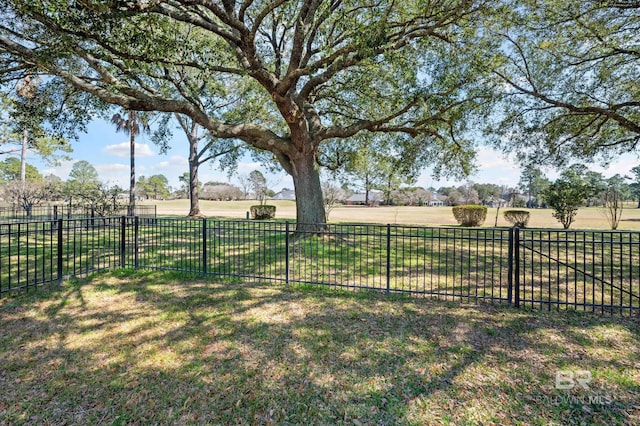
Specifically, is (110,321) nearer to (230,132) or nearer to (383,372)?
(383,372)

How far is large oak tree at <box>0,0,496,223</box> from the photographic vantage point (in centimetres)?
672

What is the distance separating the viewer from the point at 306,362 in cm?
346

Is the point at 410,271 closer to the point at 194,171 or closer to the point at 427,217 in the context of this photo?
the point at 194,171

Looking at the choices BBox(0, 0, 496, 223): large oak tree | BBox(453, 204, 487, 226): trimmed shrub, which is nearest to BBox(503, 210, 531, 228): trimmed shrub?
BBox(453, 204, 487, 226): trimmed shrub

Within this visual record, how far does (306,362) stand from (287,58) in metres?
12.6

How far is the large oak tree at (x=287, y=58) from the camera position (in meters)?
6.72

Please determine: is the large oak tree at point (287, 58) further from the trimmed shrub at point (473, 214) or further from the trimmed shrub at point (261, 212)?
the trimmed shrub at point (261, 212)

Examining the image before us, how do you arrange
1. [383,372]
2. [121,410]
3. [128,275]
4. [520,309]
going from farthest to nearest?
[128,275] < [520,309] < [383,372] < [121,410]

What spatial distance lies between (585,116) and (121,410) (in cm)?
1641

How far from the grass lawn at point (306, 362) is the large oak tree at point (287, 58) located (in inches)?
215

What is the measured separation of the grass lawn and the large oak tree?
17.9 ft

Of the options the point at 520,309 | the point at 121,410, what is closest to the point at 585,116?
the point at 520,309

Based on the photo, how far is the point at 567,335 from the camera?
4125 millimetres

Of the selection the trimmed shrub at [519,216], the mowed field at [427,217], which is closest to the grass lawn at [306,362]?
the mowed field at [427,217]
